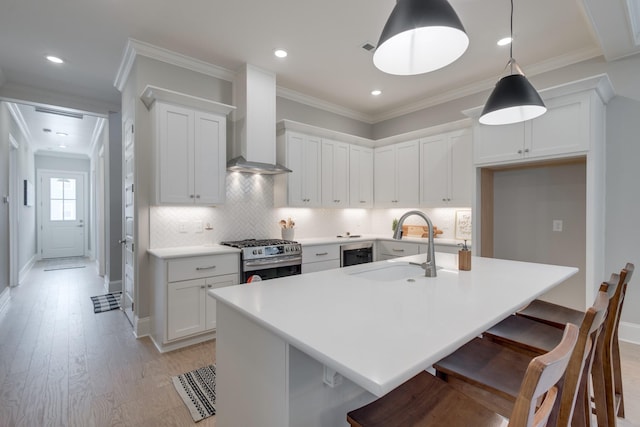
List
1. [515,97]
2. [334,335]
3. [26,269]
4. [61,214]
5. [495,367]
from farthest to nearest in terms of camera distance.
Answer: [61,214]
[26,269]
[515,97]
[495,367]
[334,335]

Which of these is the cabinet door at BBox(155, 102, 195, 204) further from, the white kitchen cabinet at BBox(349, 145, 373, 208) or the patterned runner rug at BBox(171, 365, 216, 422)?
the white kitchen cabinet at BBox(349, 145, 373, 208)

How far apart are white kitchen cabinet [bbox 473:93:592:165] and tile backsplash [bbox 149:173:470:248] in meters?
1.21

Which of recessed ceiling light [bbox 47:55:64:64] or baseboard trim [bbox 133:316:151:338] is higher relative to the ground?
recessed ceiling light [bbox 47:55:64:64]

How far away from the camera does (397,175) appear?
4648 millimetres

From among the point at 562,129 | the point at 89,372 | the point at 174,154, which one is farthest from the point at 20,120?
the point at 562,129

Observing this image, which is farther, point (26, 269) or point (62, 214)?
point (62, 214)

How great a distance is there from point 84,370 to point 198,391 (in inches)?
43.2

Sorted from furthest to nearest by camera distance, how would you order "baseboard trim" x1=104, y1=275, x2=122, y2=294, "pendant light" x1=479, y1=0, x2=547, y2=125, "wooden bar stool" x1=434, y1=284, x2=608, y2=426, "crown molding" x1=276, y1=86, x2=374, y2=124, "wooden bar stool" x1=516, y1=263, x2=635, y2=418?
"baseboard trim" x1=104, y1=275, x2=122, y2=294, "crown molding" x1=276, y1=86, x2=374, y2=124, "pendant light" x1=479, y1=0, x2=547, y2=125, "wooden bar stool" x1=516, y1=263, x2=635, y2=418, "wooden bar stool" x1=434, y1=284, x2=608, y2=426

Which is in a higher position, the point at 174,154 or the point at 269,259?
the point at 174,154

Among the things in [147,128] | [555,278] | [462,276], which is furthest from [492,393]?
[147,128]

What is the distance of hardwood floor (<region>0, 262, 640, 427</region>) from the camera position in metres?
1.97

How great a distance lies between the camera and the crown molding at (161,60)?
10.2 feet

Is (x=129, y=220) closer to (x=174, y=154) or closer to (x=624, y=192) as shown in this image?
(x=174, y=154)

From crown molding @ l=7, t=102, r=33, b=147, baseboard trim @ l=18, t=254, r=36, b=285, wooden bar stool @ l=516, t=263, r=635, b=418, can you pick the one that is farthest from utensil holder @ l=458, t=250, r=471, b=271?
baseboard trim @ l=18, t=254, r=36, b=285
